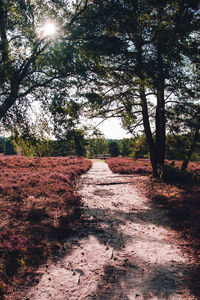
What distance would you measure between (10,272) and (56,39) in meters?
7.80

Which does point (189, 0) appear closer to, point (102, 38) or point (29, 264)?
point (102, 38)

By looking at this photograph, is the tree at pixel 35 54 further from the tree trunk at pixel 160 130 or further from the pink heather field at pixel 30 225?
the tree trunk at pixel 160 130

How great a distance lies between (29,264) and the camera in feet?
14.6

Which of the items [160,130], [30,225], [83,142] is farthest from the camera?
[160,130]

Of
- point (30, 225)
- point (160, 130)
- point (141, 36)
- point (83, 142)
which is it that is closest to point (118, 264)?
point (30, 225)

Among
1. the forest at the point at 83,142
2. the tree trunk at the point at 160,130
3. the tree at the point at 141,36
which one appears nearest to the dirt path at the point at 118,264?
the forest at the point at 83,142

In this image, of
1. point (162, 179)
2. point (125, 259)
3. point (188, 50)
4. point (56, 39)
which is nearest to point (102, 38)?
point (56, 39)

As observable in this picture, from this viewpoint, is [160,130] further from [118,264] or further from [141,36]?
[118,264]

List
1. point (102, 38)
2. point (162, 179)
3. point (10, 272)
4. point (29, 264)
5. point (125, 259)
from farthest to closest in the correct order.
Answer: point (162, 179) → point (102, 38) → point (125, 259) → point (29, 264) → point (10, 272)

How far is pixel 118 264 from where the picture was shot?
454cm

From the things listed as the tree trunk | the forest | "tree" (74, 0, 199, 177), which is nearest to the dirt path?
the forest

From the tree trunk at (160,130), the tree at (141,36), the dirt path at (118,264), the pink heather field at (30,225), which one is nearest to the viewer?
the dirt path at (118,264)

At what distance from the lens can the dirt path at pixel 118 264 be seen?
11.8 feet

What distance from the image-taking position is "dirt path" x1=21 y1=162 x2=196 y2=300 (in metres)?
3.59
